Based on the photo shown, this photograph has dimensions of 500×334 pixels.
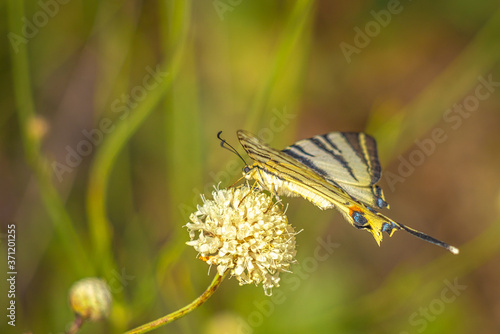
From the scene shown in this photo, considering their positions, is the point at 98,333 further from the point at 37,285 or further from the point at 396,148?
the point at 396,148

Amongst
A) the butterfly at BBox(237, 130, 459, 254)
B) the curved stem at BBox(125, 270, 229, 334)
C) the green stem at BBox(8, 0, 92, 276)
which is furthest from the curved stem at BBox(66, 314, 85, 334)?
the butterfly at BBox(237, 130, 459, 254)

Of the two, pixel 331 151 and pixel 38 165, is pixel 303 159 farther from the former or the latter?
pixel 38 165

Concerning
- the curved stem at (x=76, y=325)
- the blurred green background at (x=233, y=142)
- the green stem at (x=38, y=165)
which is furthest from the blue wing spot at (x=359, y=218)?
the green stem at (x=38, y=165)

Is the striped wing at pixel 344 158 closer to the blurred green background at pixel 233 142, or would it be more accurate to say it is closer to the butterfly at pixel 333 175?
the butterfly at pixel 333 175

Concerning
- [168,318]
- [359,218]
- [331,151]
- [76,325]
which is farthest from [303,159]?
[76,325]

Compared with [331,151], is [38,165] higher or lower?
higher

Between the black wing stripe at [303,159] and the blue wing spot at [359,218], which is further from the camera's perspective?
the black wing stripe at [303,159]

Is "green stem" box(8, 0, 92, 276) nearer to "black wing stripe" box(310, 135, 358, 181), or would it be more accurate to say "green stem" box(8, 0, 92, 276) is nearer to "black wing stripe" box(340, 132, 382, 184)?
"black wing stripe" box(310, 135, 358, 181)
